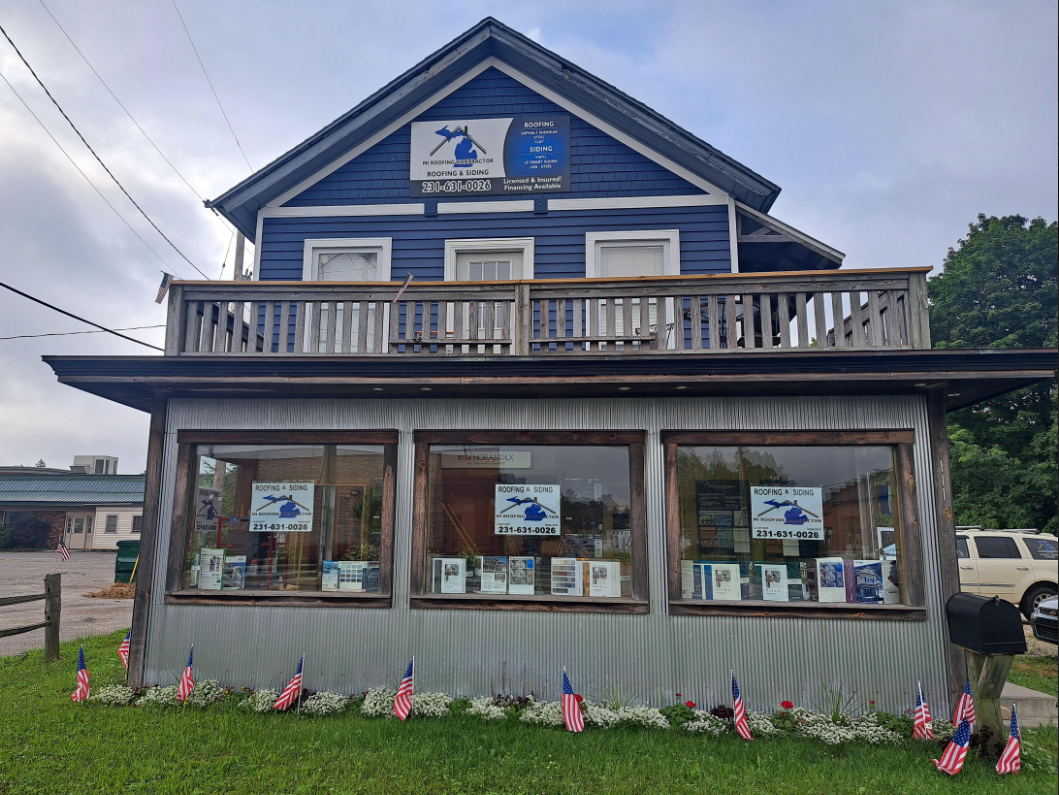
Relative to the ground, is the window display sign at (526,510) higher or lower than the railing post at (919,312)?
lower

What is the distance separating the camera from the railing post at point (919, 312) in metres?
7.59

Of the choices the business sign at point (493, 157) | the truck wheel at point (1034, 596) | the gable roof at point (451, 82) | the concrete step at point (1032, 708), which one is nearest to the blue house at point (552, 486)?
the concrete step at point (1032, 708)

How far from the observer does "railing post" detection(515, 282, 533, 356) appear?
8.30m

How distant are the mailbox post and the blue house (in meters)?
0.74

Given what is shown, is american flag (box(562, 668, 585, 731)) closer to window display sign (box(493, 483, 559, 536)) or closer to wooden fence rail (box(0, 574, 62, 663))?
window display sign (box(493, 483, 559, 536))

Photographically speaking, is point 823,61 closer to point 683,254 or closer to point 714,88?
point 714,88

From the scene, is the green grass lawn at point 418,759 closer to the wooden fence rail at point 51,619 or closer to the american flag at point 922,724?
the american flag at point 922,724

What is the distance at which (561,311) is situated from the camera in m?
8.30

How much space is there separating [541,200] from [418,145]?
2334mm

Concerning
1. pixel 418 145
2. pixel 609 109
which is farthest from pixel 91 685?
pixel 609 109

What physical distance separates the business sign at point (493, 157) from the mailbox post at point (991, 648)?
8.19 meters

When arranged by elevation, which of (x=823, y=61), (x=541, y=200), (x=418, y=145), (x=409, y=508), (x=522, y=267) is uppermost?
(x=823, y=61)

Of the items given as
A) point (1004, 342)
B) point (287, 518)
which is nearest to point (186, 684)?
point (287, 518)

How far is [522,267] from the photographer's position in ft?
37.7
